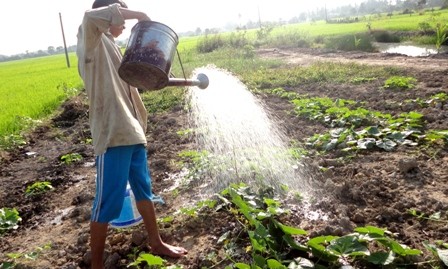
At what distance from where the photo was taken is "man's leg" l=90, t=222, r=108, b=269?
2.19 meters

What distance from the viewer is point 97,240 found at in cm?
221

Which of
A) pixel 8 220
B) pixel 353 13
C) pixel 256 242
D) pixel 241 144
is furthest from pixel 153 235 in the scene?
pixel 353 13

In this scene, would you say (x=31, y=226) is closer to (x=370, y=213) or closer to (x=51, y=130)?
(x=370, y=213)

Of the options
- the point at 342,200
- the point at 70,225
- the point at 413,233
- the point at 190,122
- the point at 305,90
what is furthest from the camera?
the point at 305,90

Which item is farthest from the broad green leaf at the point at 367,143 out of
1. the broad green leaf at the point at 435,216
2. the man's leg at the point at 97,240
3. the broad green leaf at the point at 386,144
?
the man's leg at the point at 97,240

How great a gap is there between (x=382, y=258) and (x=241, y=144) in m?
2.69

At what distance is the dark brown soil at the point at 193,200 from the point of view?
2523mm

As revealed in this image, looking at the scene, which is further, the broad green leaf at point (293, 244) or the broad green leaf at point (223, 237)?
the broad green leaf at point (223, 237)

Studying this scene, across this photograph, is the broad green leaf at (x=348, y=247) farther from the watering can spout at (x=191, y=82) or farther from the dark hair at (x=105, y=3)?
the dark hair at (x=105, y=3)

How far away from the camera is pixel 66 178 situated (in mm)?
4469

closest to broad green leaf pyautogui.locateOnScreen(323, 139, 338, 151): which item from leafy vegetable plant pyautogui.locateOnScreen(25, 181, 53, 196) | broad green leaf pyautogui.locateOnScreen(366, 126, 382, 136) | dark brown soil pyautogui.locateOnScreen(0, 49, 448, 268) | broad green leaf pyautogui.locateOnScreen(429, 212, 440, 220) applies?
dark brown soil pyautogui.locateOnScreen(0, 49, 448, 268)

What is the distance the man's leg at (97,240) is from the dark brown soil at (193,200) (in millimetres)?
209

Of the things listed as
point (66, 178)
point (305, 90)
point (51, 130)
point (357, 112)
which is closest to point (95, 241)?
point (66, 178)

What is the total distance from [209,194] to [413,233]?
5.07ft
